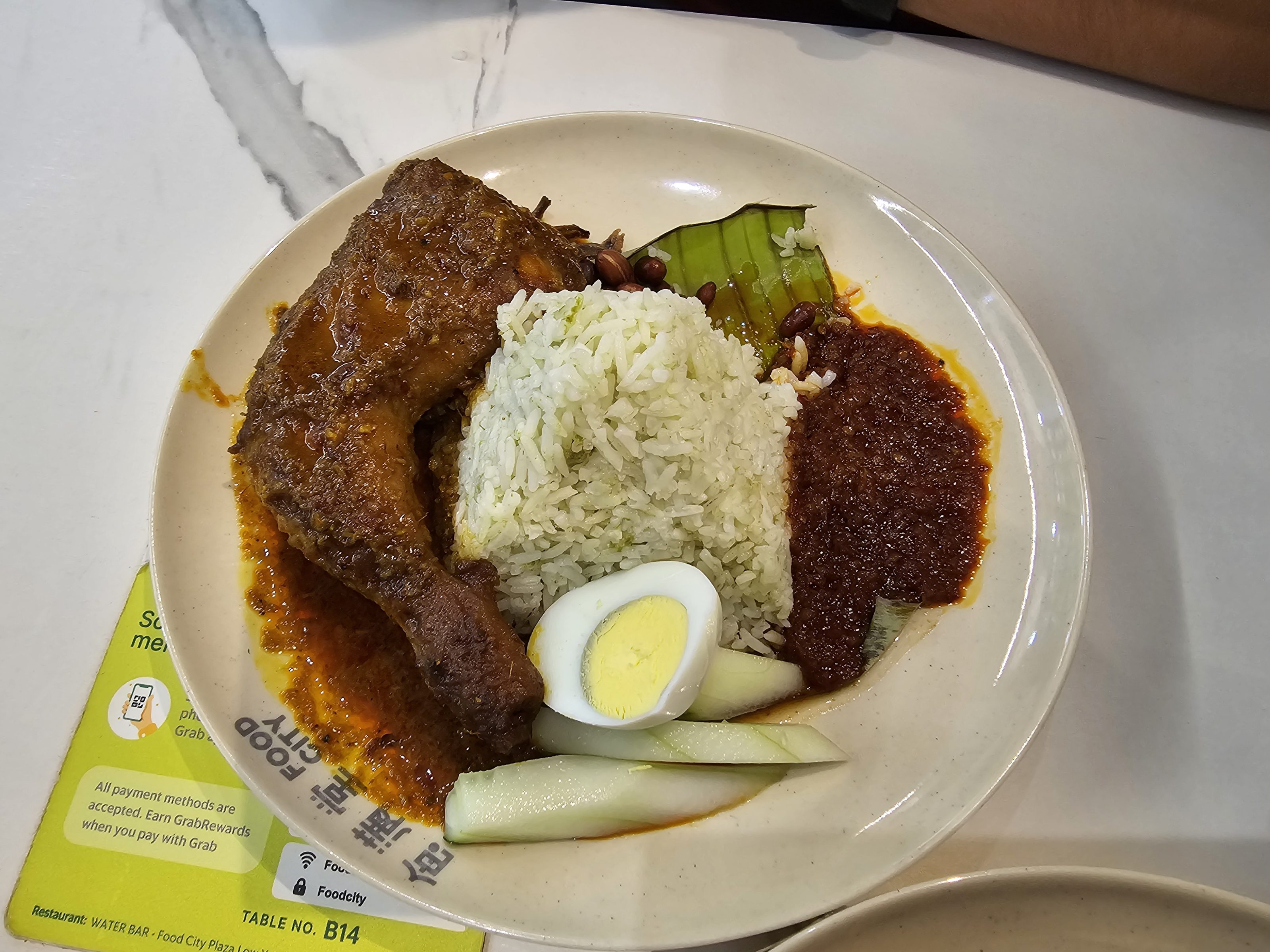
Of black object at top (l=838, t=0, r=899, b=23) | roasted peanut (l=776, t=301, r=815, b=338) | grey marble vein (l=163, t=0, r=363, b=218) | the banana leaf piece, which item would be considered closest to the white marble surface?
grey marble vein (l=163, t=0, r=363, b=218)

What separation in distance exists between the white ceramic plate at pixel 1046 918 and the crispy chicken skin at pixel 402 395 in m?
0.84

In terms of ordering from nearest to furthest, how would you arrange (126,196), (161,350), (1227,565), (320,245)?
(1227,565) → (320,245) → (161,350) → (126,196)

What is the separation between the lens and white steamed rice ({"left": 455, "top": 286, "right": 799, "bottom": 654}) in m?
1.84

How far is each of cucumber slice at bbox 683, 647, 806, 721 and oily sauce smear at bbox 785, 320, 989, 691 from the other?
0.09 m

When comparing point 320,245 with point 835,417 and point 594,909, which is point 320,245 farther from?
point 594,909

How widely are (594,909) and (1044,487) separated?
5.08 feet

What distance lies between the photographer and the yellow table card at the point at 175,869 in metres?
1.72

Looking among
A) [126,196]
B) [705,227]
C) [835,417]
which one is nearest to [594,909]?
[835,417]

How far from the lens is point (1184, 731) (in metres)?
1.88

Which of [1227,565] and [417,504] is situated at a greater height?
[1227,565]

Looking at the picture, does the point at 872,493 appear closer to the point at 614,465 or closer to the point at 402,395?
the point at 614,465

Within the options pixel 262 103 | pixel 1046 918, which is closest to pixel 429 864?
pixel 1046 918

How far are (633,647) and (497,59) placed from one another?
2.42m

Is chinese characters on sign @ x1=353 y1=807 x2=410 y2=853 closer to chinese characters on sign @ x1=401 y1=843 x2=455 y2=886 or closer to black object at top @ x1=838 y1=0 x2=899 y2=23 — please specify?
chinese characters on sign @ x1=401 y1=843 x2=455 y2=886
